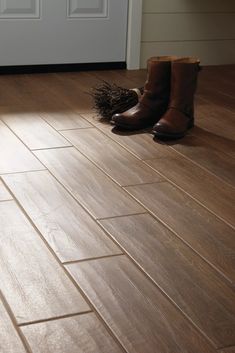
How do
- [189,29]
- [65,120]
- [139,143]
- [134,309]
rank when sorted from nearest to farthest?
1. [134,309]
2. [139,143]
3. [65,120]
4. [189,29]

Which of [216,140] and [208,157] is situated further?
[216,140]

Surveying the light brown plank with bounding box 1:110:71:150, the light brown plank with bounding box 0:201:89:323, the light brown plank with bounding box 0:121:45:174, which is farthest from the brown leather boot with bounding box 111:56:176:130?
the light brown plank with bounding box 0:201:89:323

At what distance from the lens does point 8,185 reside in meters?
2.08

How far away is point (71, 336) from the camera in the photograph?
4.41 feet

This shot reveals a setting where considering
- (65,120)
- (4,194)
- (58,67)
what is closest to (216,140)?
(65,120)

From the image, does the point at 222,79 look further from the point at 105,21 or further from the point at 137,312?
the point at 137,312

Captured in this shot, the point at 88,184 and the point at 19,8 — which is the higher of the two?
the point at 19,8

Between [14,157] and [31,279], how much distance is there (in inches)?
33.2

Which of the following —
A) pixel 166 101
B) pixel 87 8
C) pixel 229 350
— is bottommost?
pixel 229 350

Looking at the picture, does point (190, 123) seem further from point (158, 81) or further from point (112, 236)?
point (112, 236)

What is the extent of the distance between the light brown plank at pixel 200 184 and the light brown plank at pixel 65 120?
0.47m

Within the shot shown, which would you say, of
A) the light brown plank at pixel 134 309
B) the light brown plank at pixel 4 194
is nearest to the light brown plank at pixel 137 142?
the light brown plank at pixel 4 194

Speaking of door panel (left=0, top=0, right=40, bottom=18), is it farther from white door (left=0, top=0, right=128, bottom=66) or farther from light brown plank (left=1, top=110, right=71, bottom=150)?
light brown plank (left=1, top=110, right=71, bottom=150)

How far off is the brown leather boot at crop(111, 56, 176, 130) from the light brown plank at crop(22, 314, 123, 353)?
133 cm
